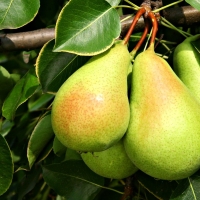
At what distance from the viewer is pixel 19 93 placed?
1.50 meters

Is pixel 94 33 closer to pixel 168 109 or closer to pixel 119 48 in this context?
pixel 119 48

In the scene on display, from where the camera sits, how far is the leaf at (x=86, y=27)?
1.15m

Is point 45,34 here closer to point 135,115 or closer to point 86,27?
point 86,27

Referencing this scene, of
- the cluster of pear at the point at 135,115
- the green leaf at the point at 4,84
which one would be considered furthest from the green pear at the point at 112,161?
the green leaf at the point at 4,84

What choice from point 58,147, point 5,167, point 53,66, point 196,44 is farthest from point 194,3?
point 5,167

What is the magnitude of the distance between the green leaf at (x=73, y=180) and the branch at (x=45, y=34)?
0.39m

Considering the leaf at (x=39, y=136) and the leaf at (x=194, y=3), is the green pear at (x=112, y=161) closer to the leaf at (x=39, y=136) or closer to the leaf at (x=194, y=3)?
the leaf at (x=39, y=136)

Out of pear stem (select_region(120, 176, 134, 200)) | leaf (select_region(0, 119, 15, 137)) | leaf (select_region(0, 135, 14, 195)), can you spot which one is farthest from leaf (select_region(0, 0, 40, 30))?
leaf (select_region(0, 119, 15, 137))

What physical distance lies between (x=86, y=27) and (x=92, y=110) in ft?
0.82

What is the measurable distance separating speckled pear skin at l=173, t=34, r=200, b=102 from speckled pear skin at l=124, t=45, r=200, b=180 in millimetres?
95

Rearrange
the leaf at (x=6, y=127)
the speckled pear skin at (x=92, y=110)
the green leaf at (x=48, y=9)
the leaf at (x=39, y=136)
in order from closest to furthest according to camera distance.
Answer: the speckled pear skin at (x=92, y=110) < the leaf at (x=39, y=136) < the green leaf at (x=48, y=9) < the leaf at (x=6, y=127)

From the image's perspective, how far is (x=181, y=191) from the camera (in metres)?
1.29

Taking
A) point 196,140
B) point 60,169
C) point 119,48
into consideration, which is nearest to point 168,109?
point 196,140

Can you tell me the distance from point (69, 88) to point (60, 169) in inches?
17.7
